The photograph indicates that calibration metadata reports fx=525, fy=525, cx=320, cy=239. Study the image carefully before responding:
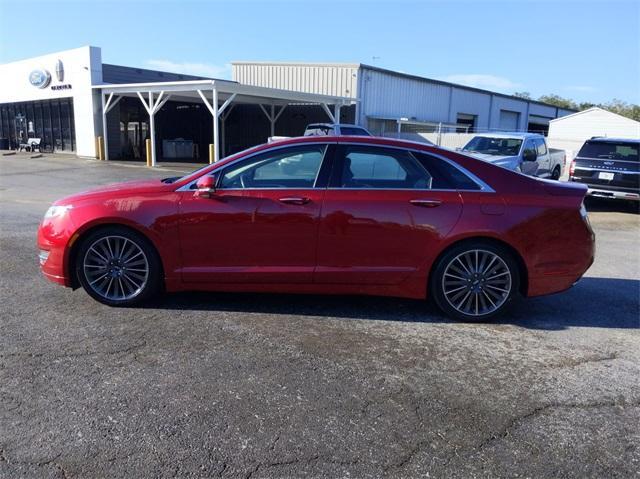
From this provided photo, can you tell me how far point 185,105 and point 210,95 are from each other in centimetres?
713

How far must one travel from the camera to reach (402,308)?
5.16 metres

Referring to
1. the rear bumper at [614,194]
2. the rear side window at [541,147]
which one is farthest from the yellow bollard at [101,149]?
the rear bumper at [614,194]

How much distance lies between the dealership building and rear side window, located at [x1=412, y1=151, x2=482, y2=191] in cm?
1878

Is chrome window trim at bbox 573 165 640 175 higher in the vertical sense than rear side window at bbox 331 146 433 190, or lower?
lower

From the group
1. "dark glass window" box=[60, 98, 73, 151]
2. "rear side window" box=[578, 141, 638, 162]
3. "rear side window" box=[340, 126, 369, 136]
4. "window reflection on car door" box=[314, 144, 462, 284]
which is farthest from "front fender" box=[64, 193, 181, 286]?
"dark glass window" box=[60, 98, 73, 151]

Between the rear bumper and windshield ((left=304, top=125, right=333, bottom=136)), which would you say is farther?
windshield ((left=304, top=125, right=333, bottom=136))

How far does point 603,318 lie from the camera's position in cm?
507

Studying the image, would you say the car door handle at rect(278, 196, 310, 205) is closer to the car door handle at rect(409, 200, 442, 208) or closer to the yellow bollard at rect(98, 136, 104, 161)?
the car door handle at rect(409, 200, 442, 208)

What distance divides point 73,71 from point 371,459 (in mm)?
28921

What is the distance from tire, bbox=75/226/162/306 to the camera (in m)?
4.80

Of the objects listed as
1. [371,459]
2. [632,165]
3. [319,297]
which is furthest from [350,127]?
[371,459]

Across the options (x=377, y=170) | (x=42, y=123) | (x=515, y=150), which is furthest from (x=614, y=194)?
(x=42, y=123)

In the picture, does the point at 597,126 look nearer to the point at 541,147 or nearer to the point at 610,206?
the point at 541,147

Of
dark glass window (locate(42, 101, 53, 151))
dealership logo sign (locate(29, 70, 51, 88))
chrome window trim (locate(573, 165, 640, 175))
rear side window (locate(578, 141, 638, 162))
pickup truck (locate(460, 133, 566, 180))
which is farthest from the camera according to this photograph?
dark glass window (locate(42, 101, 53, 151))
